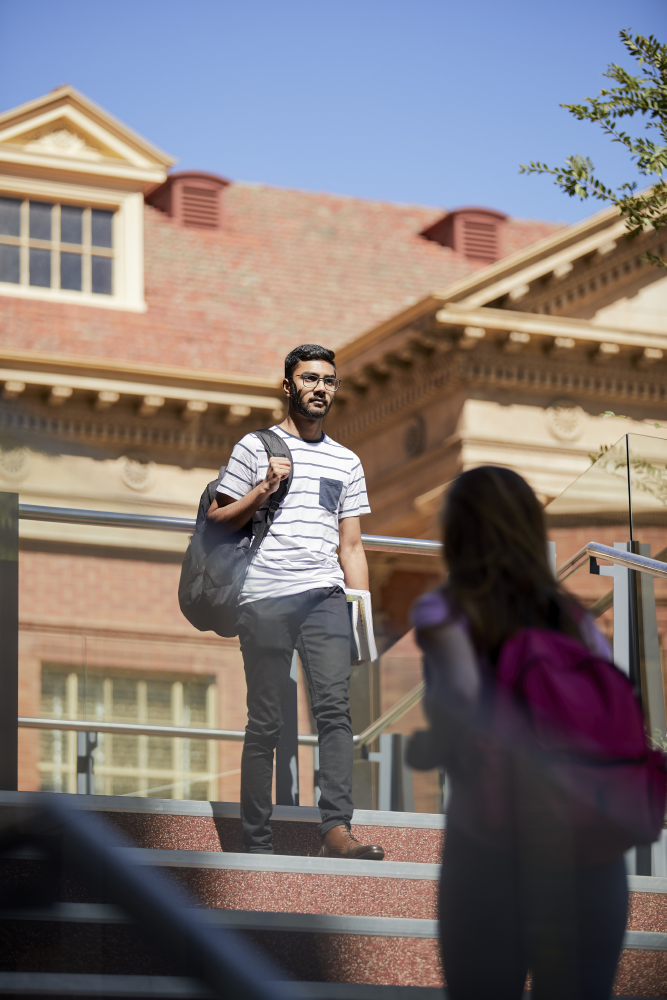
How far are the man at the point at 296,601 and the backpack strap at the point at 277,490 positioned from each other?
20 mm

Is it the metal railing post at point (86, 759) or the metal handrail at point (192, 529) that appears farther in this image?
the metal railing post at point (86, 759)

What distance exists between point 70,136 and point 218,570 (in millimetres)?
14305

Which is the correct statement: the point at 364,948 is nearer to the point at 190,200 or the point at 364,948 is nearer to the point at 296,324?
the point at 296,324

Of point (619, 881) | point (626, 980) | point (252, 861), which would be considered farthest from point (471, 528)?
point (252, 861)

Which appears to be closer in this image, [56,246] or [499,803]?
[499,803]

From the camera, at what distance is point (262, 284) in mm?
19469

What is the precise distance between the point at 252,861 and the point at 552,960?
6.74ft

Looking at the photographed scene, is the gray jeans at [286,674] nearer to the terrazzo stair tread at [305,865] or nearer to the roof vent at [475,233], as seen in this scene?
the terrazzo stair tread at [305,865]

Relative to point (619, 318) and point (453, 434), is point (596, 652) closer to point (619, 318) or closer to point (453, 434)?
point (453, 434)

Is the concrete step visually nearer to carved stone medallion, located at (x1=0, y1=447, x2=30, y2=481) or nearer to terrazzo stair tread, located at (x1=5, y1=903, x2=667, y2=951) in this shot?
terrazzo stair tread, located at (x1=5, y1=903, x2=667, y2=951)

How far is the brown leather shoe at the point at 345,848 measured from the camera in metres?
4.74

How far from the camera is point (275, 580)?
512 cm

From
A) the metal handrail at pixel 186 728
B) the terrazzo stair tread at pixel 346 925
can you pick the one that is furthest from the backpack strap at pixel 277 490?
the terrazzo stair tread at pixel 346 925

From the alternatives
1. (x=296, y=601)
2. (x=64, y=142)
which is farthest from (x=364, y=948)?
(x=64, y=142)
